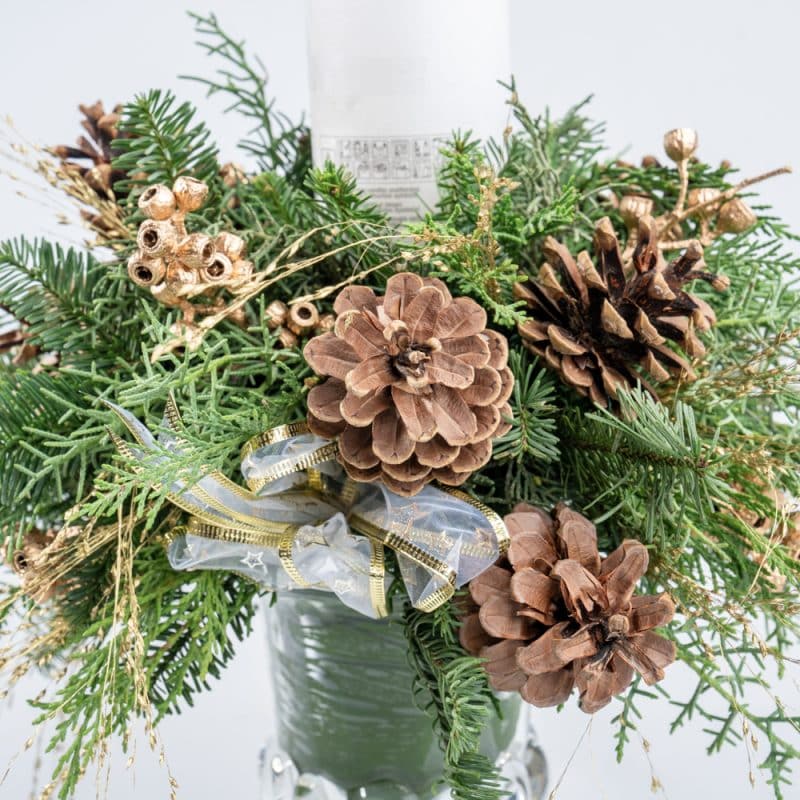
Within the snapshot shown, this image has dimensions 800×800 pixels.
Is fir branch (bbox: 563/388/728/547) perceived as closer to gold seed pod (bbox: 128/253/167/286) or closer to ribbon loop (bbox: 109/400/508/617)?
ribbon loop (bbox: 109/400/508/617)

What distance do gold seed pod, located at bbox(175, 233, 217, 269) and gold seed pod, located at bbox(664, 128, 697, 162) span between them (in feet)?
0.77

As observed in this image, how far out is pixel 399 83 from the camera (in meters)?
0.48

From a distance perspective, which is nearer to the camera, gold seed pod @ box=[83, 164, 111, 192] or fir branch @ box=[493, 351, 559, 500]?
fir branch @ box=[493, 351, 559, 500]

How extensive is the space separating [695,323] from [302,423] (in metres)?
0.17

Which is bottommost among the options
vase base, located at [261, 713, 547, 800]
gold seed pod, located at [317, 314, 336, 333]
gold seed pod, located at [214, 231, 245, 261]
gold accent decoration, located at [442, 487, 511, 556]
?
vase base, located at [261, 713, 547, 800]

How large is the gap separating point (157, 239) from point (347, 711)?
0.30 meters

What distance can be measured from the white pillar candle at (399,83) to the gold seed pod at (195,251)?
104 mm

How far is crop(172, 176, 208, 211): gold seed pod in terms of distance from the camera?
42 cm

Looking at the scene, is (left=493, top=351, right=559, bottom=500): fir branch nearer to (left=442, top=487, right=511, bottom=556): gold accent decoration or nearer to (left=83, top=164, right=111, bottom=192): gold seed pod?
(left=442, top=487, right=511, bottom=556): gold accent decoration

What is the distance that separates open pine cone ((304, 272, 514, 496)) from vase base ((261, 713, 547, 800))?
0.25 m

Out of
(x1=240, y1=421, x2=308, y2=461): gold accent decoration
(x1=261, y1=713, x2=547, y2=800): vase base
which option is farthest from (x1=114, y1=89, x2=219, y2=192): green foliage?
(x1=261, y1=713, x2=547, y2=800): vase base

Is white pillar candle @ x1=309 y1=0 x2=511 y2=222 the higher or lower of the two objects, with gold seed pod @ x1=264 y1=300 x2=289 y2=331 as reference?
higher

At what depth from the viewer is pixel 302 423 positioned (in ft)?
1.36

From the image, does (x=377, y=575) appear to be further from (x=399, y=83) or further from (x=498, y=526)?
(x=399, y=83)
